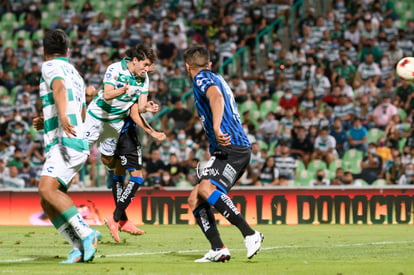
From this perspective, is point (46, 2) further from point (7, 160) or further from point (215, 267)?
point (215, 267)

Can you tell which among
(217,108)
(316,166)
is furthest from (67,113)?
(316,166)

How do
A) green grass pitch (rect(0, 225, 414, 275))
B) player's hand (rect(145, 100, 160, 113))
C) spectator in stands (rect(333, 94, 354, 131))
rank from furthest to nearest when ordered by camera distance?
spectator in stands (rect(333, 94, 354, 131)), player's hand (rect(145, 100, 160, 113)), green grass pitch (rect(0, 225, 414, 275))

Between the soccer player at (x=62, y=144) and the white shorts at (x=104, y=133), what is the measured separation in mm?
3909

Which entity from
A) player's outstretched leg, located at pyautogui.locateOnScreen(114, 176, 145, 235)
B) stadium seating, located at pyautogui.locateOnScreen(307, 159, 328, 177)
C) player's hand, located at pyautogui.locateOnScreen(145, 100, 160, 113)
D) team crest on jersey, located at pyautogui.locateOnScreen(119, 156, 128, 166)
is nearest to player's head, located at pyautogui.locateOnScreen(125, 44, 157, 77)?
player's hand, located at pyautogui.locateOnScreen(145, 100, 160, 113)

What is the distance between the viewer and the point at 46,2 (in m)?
28.9

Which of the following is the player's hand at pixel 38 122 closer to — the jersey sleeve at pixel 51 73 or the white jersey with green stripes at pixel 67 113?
the white jersey with green stripes at pixel 67 113

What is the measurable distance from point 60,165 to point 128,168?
4.01m

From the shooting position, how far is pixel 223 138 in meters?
9.31

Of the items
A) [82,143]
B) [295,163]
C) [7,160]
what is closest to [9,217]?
[7,160]

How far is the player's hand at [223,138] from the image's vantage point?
30.4 feet

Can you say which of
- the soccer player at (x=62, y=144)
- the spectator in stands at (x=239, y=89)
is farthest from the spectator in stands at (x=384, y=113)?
the soccer player at (x=62, y=144)

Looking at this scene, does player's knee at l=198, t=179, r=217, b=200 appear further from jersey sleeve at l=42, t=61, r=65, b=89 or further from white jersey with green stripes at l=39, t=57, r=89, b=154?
jersey sleeve at l=42, t=61, r=65, b=89

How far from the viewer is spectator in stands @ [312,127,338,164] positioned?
20406 mm

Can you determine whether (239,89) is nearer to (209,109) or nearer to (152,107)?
(152,107)
